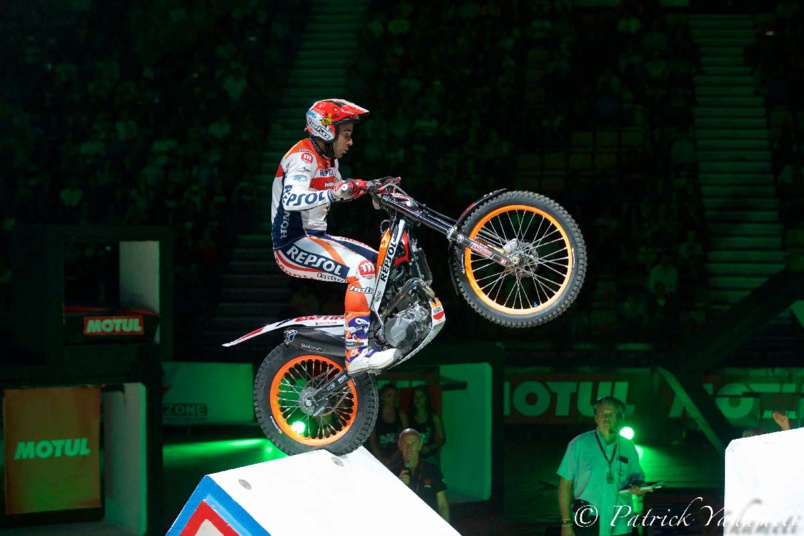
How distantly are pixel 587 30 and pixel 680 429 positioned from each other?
21.6 feet

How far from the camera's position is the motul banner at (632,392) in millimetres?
14117

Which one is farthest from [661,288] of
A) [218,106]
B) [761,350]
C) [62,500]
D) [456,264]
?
[456,264]

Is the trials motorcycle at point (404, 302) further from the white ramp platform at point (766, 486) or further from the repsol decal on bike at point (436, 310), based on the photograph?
the white ramp platform at point (766, 486)

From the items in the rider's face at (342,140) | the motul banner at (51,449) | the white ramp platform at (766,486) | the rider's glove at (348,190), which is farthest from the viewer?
the motul banner at (51,449)

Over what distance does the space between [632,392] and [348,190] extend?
9.79 m

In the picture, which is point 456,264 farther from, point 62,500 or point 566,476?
point 62,500

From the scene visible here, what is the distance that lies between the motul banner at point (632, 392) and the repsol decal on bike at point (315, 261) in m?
9.00

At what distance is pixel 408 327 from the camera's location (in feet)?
18.7

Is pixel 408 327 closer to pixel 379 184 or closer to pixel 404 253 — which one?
pixel 404 253

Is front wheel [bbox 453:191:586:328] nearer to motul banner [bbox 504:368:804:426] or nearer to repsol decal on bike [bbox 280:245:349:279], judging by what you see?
repsol decal on bike [bbox 280:245:349:279]

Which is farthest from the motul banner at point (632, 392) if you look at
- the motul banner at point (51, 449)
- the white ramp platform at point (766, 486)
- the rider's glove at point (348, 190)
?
the white ramp platform at point (766, 486)

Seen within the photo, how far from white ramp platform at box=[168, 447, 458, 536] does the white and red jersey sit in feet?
4.16

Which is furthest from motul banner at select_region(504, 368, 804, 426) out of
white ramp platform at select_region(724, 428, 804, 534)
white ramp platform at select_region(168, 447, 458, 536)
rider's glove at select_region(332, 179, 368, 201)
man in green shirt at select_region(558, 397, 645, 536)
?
white ramp platform at select_region(724, 428, 804, 534)

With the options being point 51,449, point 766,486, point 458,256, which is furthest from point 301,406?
point 51,449
